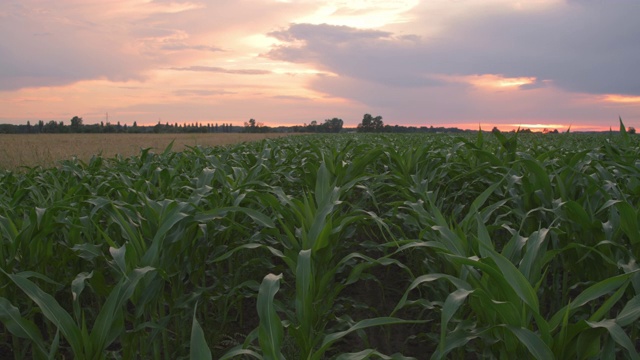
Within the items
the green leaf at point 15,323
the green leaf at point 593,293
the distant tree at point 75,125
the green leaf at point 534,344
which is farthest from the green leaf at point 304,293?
the distant tree at point 75,125

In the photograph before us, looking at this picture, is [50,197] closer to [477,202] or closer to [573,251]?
[477,202]

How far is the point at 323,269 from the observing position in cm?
247

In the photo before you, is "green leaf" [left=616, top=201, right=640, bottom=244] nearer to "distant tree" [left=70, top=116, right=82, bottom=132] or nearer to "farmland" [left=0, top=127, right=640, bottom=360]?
"farmland" [left=0, top=127, right=640, bottom=360]

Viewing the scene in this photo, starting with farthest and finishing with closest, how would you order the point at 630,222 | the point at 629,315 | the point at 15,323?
the point at 630,222, the point at 15,323, the point at 629,315

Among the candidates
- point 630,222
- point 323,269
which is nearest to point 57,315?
point 323,269

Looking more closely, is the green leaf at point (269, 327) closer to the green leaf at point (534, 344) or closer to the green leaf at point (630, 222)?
the green leaf at point (534, 344)

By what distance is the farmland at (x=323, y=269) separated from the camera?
1542 millimetres

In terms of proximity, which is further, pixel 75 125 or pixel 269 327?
pixel 75 125

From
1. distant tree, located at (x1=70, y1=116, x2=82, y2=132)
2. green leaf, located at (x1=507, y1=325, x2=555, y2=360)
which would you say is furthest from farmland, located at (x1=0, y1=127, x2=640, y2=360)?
distant tree, located at (x1=70, y1=116, x2=82, y2=132)

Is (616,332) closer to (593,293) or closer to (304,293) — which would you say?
(593,293)

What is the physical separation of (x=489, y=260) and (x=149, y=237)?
5.83ft

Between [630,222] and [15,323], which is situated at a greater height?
[630,222]

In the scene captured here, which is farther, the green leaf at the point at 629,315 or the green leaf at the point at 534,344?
the green leaf at the point at 629,315

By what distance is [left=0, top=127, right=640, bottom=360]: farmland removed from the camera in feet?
5.06
